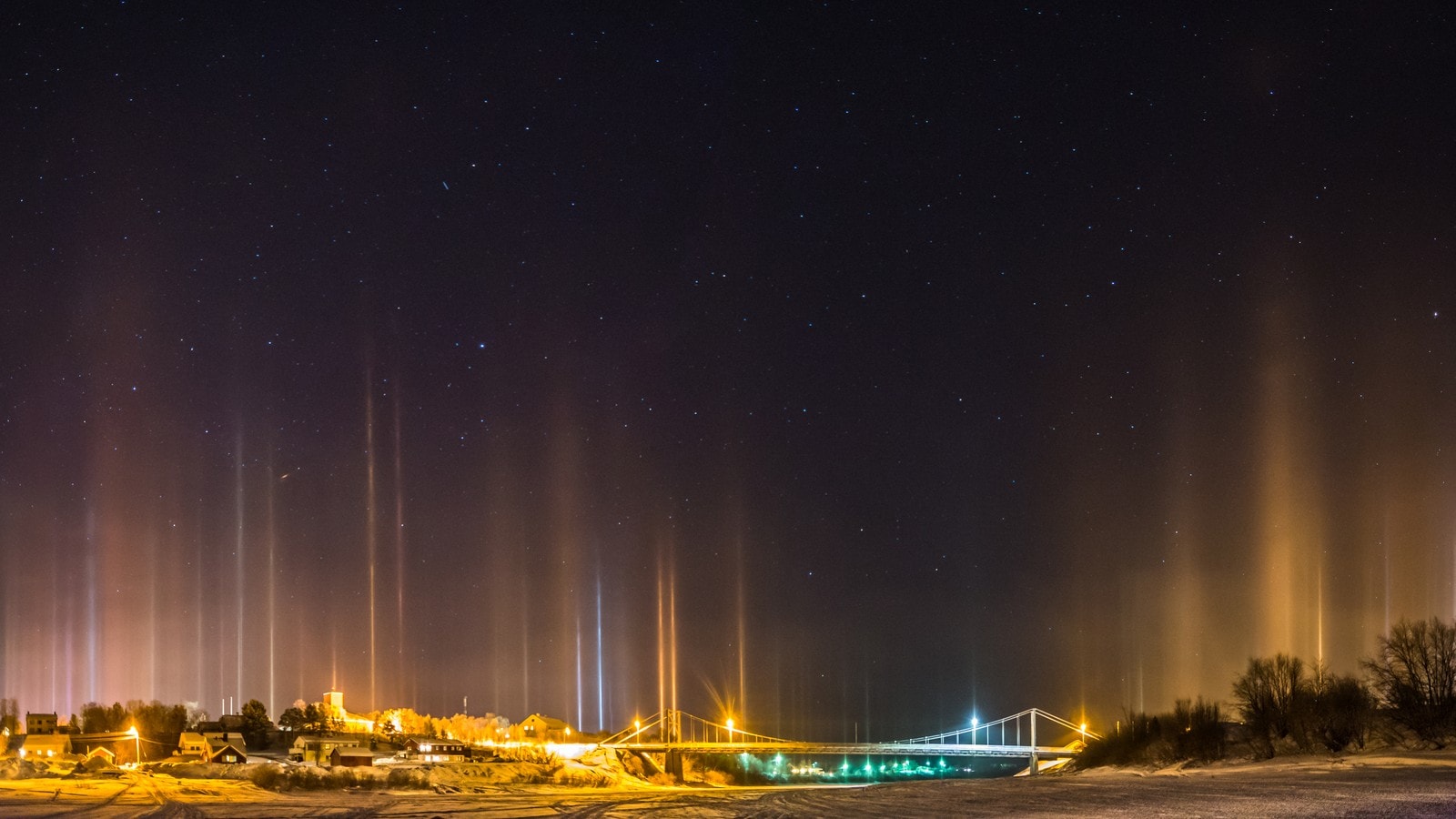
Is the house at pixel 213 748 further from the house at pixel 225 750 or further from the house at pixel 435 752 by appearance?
the house at pixel 435 752

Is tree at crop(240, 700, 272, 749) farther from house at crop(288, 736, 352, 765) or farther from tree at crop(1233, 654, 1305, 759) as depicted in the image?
tree at crop(1233, 654, 1305, 759)

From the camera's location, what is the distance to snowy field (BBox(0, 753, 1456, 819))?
19.5m

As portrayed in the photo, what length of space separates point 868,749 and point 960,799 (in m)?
73.2

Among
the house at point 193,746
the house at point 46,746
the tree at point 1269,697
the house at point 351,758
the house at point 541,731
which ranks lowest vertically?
the house at point 541,731

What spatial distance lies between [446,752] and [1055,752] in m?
46.7

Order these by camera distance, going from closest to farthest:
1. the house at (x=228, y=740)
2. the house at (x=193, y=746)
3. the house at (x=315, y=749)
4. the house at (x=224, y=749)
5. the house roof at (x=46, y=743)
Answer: the house at (x=224, y=749) < the house at (x=315, y=749) < the house at (x=193, y=746) < the house roof at (x=46, y=743) < the house at (x=228, y=740)

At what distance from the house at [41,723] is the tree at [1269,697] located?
99.2 metres

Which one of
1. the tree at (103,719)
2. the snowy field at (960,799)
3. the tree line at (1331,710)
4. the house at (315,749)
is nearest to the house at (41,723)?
the tree at (103,719)

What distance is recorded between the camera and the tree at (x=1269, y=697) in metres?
37.5

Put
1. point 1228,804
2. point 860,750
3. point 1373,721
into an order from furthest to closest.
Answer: point 860,750
point 1373,721
point 1228,804

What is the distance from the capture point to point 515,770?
48.4m

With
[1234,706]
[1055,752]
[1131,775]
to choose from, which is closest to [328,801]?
[1131,775]

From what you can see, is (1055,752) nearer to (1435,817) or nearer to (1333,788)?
(1333,788)

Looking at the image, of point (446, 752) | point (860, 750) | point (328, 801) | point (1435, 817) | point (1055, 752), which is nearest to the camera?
point (1435, 817)
